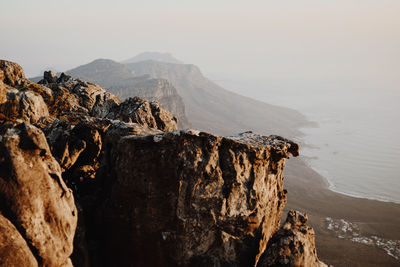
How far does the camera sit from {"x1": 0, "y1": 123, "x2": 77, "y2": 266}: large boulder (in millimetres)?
9859

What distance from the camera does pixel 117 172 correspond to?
14.5 m

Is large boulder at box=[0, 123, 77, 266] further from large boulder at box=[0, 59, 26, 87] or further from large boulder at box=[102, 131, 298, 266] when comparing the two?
large boulder at box=[0, 59, 26, 87]

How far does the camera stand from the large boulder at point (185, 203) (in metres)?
13.3

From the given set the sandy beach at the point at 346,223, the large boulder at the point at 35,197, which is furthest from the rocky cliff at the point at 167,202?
the sandy beach at the point at 346,223

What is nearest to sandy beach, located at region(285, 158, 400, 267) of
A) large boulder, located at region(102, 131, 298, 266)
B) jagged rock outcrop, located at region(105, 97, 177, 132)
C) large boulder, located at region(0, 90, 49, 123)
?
jagged rock outcrop, located at region(105, 97, 177, 132)

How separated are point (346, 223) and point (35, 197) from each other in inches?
3782

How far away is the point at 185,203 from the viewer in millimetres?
13398

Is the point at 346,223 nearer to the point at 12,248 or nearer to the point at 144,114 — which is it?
the point at 144,114

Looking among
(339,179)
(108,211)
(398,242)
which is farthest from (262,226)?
(339,179)

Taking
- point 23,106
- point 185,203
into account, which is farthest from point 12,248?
point 23,106

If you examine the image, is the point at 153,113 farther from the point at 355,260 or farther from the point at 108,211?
the point at 355,260

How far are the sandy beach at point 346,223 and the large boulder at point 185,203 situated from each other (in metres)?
61.1

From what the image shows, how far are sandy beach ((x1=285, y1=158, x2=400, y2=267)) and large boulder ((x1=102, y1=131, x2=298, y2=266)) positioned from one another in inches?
2405

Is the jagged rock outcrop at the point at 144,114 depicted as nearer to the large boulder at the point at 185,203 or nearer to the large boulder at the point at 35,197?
the large boulder at the point at 185,203
